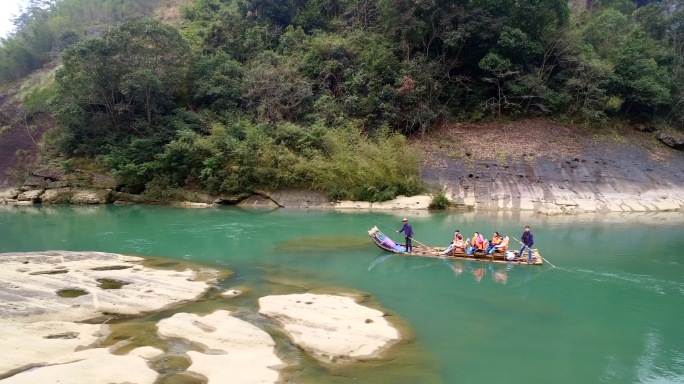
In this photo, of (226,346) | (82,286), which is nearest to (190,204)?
(82,286)

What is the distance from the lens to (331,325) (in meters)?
10.3

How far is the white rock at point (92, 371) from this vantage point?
7531 millimetres

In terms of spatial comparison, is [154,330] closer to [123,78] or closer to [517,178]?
[517,178]

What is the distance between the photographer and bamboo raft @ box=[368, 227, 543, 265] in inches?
653

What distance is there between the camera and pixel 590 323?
11281mm

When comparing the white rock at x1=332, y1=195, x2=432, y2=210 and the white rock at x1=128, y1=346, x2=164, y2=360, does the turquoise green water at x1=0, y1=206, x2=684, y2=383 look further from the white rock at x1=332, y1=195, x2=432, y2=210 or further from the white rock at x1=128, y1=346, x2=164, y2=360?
the white rock at x1=128, y1=346, x2=164, y2=360

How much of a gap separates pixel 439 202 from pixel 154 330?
21.6 meters

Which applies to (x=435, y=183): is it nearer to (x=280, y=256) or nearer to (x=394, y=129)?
(x=394, y=129)

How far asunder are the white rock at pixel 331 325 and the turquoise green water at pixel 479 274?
0.88 metres

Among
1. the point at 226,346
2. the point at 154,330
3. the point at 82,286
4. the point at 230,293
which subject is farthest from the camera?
the point at 230,293

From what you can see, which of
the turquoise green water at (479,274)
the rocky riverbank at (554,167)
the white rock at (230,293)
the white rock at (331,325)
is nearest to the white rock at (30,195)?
the turquoise green water at (479,274)

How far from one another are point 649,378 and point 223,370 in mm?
8095

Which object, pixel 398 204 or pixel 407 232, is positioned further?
pixel 398 204

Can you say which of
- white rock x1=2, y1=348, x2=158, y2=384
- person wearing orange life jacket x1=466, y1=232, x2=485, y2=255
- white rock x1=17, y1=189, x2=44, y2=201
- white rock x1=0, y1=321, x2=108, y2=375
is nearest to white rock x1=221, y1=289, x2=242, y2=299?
white rock x1=0, y1=321, x2=108, y2=375
